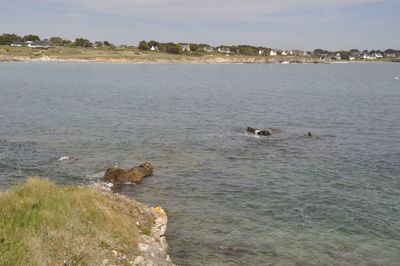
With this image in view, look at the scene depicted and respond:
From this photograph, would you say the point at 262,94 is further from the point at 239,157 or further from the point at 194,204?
the point at 194,204

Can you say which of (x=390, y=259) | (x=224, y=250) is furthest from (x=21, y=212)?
(x=390, y=259)

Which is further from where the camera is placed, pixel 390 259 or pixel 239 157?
pixel 239 157

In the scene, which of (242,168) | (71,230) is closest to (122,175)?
(242,168)

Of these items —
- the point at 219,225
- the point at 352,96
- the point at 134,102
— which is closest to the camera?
the point at 219,225

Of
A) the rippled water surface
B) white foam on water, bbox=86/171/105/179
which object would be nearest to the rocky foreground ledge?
the rippled water surface

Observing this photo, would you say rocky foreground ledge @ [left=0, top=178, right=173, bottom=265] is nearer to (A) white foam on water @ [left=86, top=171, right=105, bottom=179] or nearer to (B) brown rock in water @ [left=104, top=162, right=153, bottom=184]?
(B) brown rock in water @ [left=104, top=162, right=153, bottom=184]

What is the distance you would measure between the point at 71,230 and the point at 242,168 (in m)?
23.3

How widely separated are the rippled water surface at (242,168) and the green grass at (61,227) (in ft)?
13.1

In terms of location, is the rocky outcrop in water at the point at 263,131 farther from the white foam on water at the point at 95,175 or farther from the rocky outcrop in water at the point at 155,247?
the rocky outcrop in water at the point at 155,247

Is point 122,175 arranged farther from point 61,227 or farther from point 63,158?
point 61,227

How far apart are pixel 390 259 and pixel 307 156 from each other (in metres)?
21.5

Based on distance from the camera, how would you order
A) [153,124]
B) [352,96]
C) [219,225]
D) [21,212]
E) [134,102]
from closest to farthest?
[21,212], [219,225], [153,124], [134,102], [352,96]

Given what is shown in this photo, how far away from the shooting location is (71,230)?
63.9 feet

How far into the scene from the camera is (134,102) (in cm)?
9119
